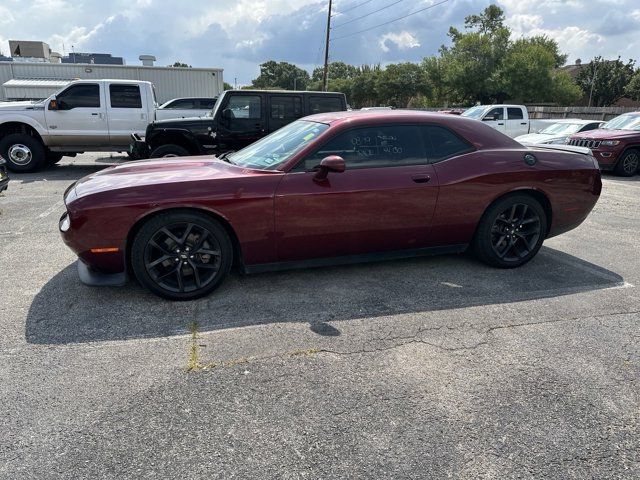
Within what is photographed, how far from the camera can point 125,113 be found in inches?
436

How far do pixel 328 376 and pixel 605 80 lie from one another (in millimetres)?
55438

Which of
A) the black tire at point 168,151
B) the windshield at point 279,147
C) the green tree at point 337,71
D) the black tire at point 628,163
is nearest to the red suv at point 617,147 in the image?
the black tire at point 628,163

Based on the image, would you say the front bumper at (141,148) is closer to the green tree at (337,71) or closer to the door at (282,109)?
the door at (282,109)

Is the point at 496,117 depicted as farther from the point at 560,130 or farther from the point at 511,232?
the point at 511,232

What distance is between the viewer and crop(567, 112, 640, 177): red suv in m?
11.7

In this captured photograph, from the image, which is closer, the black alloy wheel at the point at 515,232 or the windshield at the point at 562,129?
the black alloy wheel at the point at 515,232

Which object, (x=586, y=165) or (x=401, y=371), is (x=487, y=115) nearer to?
(x=586, y=165)

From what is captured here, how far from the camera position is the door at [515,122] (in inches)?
654

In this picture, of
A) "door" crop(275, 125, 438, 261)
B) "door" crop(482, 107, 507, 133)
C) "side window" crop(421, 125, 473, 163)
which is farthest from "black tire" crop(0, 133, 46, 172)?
"door" crop(482, 107, 507, 133)

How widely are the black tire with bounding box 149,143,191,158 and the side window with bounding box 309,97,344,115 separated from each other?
2.65 m

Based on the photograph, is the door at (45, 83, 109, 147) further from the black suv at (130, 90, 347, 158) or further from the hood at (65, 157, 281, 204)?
the hood at (65, 157, 281, 204)

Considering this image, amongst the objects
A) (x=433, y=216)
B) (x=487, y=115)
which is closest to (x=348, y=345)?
(x=433, y=216)

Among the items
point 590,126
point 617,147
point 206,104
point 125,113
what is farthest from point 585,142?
point 206,104

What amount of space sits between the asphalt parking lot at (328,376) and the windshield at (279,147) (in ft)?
3.48
